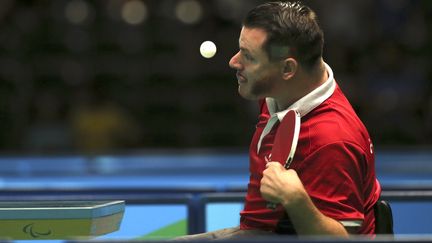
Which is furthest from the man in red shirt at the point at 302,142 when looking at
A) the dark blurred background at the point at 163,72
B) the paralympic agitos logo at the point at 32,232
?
the dark blurred background at the point at 163,72

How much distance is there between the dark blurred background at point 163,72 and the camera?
7.97 m

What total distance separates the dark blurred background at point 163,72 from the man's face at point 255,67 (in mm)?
5499

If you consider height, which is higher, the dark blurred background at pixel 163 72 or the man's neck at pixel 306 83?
the dark blurred background at pixel 163 72

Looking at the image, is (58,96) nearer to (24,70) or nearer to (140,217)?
(24,70)

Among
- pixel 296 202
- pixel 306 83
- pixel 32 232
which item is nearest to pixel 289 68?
pixel 306 83

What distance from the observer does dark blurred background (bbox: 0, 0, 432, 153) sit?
797 centimetres

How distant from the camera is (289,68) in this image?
2.42 metres

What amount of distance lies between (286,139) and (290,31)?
28cm

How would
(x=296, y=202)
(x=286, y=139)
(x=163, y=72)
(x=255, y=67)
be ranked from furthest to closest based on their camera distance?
(x=163, y=72), (x=255, y=67), (x=286, y=139), (x=296, y=202)

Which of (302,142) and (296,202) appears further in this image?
(302,142)

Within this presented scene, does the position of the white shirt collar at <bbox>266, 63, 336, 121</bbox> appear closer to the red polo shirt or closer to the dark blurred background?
the red polo shirt

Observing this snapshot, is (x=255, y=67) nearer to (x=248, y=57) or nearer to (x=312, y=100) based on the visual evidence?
(x=248, y=57)

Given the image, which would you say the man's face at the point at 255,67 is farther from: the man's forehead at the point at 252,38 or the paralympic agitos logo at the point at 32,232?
the paralympic agitos logo at the point at 32,232

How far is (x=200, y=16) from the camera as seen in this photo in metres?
8.49
